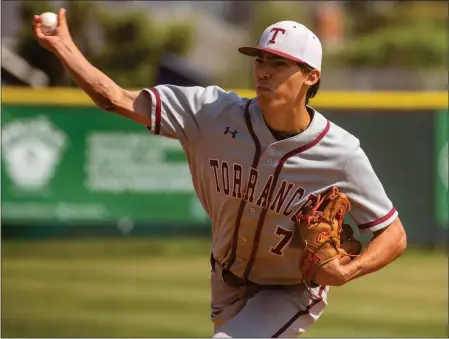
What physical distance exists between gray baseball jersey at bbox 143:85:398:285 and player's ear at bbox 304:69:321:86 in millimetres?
183

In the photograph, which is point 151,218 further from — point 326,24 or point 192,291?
point 326,24

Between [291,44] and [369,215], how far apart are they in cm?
84

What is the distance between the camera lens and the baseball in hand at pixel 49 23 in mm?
4172

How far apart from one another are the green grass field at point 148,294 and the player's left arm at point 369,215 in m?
3.28

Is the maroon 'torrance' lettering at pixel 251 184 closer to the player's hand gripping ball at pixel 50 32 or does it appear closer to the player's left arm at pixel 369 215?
the player's left arm at pixel 369 215

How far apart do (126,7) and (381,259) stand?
1463 cm

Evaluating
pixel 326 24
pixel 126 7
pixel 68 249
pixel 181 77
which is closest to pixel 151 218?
pixel 68 249

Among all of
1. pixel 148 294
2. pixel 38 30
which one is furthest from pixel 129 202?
pixel 38 30

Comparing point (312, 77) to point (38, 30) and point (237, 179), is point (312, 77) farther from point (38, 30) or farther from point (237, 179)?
point (38, 30)

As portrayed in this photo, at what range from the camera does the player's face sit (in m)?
4.27

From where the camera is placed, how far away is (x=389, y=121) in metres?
12.8

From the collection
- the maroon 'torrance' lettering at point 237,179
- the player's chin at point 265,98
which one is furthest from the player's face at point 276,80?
the maroon 'torrance' lettering at point 237,179

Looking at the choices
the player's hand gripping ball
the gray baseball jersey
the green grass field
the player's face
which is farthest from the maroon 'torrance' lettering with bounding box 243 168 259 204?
the green grass field

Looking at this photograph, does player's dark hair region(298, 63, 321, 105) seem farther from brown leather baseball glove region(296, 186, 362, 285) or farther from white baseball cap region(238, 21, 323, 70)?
brown leather baseball glove region(296, 186, 362, 285)
